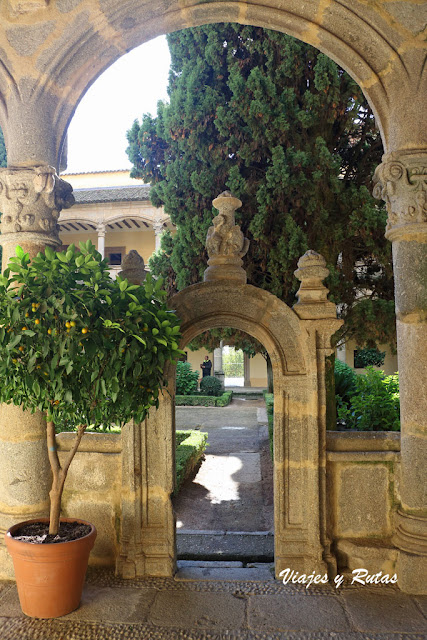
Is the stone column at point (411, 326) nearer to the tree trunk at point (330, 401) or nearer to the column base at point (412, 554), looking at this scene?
the column base at point (412, 554)

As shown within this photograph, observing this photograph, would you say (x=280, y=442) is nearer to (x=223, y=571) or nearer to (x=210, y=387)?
(x=223, y=571)

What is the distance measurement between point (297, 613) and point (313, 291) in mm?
2198

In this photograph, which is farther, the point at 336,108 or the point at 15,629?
the point at 336,108

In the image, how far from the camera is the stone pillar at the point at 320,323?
11.5ft

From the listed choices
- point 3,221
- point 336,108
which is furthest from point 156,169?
point 3,221

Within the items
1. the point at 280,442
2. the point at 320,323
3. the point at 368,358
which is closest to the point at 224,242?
the point at 320,323

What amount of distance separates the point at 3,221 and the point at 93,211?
1832 centimetres

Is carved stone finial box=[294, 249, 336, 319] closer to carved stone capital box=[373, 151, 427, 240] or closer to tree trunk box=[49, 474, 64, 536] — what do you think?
carved stone capital box=[373, 151, 427, 240]

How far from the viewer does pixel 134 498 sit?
11.6 feet

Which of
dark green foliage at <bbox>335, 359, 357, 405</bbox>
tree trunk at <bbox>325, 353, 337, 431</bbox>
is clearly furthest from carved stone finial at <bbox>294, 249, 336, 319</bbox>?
dark green foliage at <bbox>335, 359, 357, 405</bbox>

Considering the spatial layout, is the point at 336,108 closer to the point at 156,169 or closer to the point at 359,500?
the point at 156,169

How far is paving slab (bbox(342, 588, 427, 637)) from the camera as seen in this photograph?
2.80 meters

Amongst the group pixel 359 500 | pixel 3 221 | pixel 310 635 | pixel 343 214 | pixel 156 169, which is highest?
pixel 156 169

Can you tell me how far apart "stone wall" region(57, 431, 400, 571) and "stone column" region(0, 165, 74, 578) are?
0.30 meters
